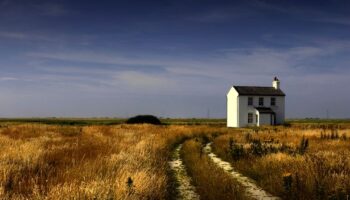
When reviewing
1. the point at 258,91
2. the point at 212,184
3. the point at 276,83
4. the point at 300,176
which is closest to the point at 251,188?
the point at 212,184

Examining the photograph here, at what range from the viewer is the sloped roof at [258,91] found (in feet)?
186

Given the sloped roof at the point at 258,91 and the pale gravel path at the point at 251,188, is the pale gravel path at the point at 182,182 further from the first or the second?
the sloped roof at the point at 258,91

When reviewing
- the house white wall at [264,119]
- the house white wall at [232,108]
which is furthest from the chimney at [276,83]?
the house white wall at [232,108]

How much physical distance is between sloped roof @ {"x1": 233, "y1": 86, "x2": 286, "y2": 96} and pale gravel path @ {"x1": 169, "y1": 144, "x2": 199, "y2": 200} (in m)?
41.6

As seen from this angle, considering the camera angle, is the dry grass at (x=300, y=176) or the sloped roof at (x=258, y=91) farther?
the sloped roof at (x=258, y=91)

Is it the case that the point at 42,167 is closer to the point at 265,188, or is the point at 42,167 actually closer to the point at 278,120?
the point at 265,188

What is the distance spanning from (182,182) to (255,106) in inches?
1842

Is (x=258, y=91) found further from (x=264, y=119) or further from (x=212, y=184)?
(x=212, y=184)

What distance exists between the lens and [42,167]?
373 inches

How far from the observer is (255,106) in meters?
56.6

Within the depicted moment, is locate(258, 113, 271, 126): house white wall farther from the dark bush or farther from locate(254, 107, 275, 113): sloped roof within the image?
the dark bush

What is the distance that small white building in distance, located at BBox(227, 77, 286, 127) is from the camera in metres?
55.7

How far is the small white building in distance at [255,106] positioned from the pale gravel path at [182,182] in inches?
1592

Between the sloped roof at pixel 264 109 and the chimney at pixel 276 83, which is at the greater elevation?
the chimney at pixel 276 83
